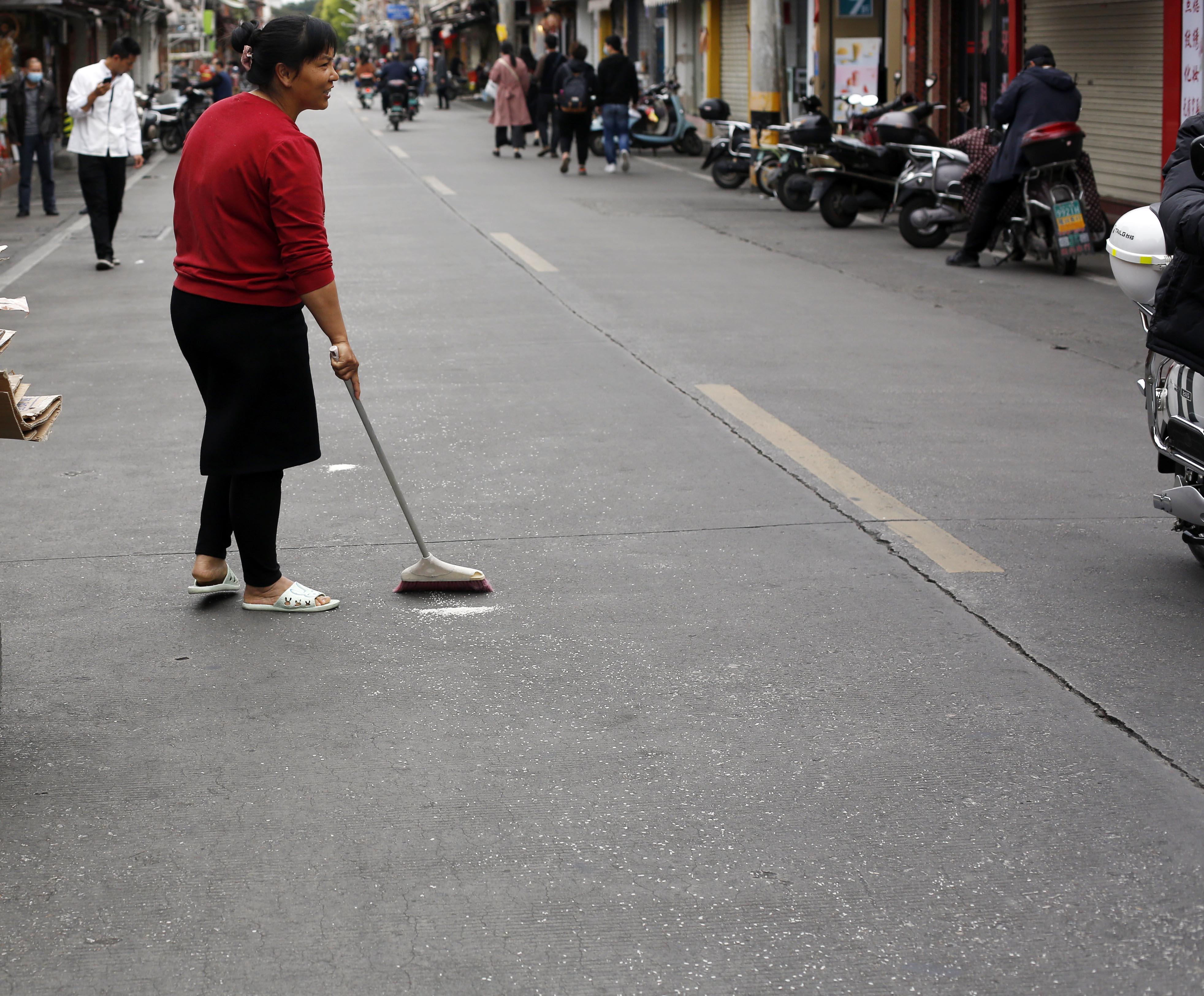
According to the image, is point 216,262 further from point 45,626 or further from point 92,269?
point 92,269

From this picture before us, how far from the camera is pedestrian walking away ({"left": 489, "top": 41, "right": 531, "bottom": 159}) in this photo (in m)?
29.0

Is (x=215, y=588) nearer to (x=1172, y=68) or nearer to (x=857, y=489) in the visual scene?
(x=857, y=489)

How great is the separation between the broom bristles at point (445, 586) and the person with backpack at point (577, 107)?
20487 millimetres

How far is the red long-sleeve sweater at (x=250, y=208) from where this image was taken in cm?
466

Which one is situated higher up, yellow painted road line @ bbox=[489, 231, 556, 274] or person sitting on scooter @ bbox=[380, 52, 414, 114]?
person sitting on scooter @ bbox=[380, 52, 414, 114]

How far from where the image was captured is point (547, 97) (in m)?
31.1

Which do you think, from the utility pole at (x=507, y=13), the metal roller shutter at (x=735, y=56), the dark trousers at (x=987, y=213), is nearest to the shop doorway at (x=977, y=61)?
the dark trousers at (x=987, y=213)

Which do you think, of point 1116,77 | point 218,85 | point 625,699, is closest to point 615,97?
point 1116,77

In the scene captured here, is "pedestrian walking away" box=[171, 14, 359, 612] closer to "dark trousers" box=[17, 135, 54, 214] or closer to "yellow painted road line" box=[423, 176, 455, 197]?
"dark trousers" box=[17, 135, 54, 214]

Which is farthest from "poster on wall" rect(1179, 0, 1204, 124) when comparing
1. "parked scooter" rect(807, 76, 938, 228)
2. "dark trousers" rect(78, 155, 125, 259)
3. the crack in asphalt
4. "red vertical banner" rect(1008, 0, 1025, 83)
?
"dark trousers" rect(78, 155, 125, 259)

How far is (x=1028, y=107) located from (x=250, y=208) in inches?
381

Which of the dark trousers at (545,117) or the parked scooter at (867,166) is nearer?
the parked scooter at (867,166)

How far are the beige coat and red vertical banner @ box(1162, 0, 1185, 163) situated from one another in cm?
1430

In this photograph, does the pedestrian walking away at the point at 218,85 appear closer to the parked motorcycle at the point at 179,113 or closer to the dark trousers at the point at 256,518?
the parked motorcycle at the point at 179,113
